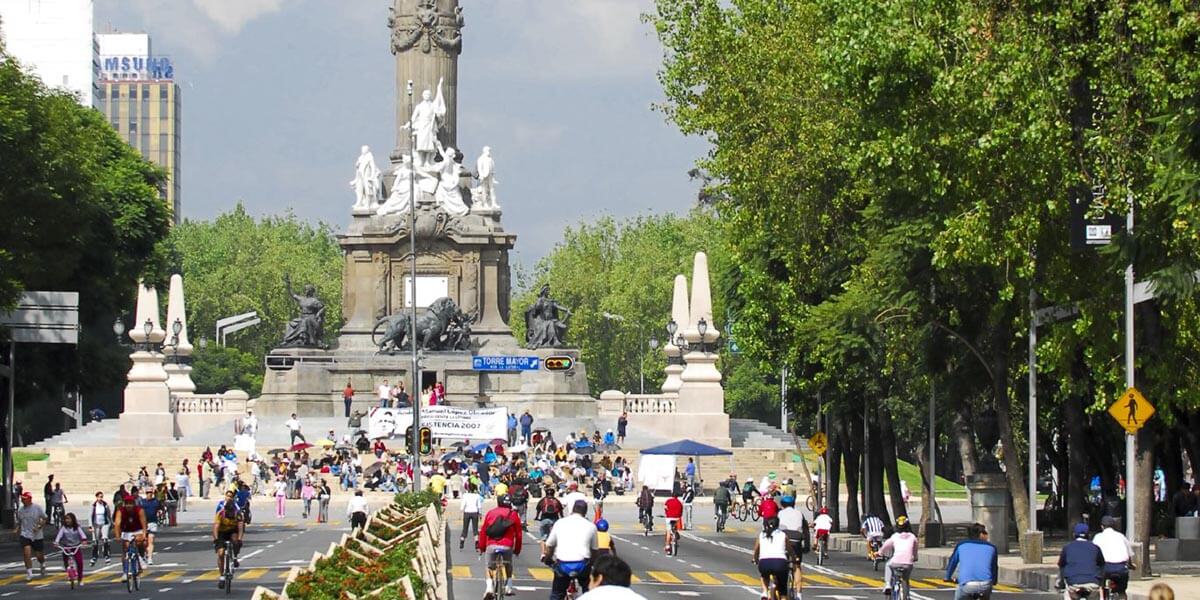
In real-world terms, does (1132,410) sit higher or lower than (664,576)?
higher

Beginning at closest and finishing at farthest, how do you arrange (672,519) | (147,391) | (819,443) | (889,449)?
(672,519) < (889,449) < (819,443) < (147,391)

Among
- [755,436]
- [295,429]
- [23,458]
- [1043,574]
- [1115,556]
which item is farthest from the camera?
A: [755,436]

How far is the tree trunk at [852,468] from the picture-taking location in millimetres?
55406

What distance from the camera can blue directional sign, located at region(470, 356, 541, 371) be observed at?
7038cm

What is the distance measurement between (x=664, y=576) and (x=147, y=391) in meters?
52.7

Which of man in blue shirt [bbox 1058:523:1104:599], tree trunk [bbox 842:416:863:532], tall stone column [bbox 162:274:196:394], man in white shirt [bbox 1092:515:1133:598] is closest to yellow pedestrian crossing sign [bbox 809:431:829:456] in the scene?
tree trunk [bbox 842:416:863:532]

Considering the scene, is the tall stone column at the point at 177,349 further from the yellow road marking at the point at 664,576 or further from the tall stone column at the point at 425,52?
the yellow road marking at the point at 664,576

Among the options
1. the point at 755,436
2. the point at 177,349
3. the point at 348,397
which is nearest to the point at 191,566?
the point at 348,397

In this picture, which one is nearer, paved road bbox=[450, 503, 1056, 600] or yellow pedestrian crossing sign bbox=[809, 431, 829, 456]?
paved road bbox=[450, 503, 1056, 600]

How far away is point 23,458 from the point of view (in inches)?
3342

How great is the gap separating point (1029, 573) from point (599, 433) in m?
43.4

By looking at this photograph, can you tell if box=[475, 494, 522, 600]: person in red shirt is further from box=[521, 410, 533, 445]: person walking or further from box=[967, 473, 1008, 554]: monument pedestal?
box=[521, 410, 533, 445]: person walking

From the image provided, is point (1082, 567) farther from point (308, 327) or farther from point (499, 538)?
point (308, 327)

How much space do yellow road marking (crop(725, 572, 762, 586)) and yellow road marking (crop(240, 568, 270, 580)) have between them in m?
7.56
